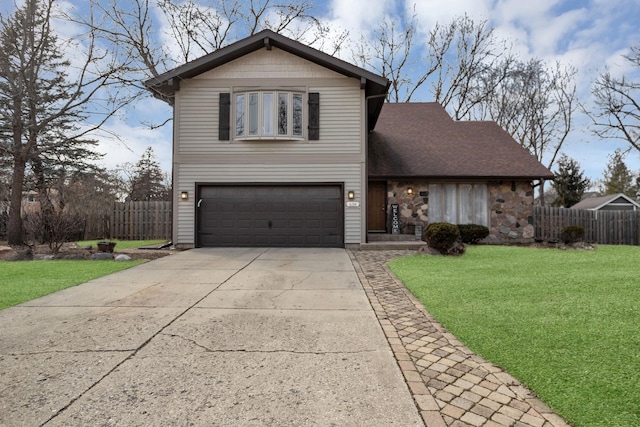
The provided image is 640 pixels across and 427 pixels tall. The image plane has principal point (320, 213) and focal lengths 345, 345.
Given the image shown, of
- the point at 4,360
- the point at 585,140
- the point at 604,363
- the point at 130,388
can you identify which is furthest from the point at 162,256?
the point at 585,140

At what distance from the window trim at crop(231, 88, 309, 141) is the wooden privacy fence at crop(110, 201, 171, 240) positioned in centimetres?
549

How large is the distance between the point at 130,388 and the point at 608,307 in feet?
16.8

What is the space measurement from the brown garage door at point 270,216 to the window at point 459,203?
4.12 metres

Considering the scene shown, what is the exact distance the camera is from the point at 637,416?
205 cm

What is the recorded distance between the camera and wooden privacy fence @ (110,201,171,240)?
14.0 metres

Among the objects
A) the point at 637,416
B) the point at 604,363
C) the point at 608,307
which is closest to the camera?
the point at 637,416

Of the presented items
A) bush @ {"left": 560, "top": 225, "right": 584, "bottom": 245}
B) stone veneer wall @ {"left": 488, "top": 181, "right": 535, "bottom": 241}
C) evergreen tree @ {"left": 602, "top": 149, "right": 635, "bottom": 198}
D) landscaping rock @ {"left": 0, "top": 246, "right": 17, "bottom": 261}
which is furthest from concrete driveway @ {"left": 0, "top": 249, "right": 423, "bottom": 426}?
evergreen tree @ {"left": 602, "top": 149, "right": 635, "bottom": 198}

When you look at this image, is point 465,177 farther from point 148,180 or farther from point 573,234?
point 148,180

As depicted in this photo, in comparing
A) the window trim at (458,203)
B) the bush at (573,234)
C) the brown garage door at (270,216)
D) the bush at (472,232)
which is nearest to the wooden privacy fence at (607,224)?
the window trim at (458,203)

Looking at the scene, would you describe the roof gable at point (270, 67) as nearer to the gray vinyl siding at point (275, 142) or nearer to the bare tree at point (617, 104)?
the gray vinyl siding at point (275, 142)

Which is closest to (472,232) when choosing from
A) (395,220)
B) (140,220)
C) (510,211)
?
(510,211)

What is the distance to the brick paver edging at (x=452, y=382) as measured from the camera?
2.12 metres

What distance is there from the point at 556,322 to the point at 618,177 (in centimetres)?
4175

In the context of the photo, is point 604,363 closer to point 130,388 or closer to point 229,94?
point 130,388
